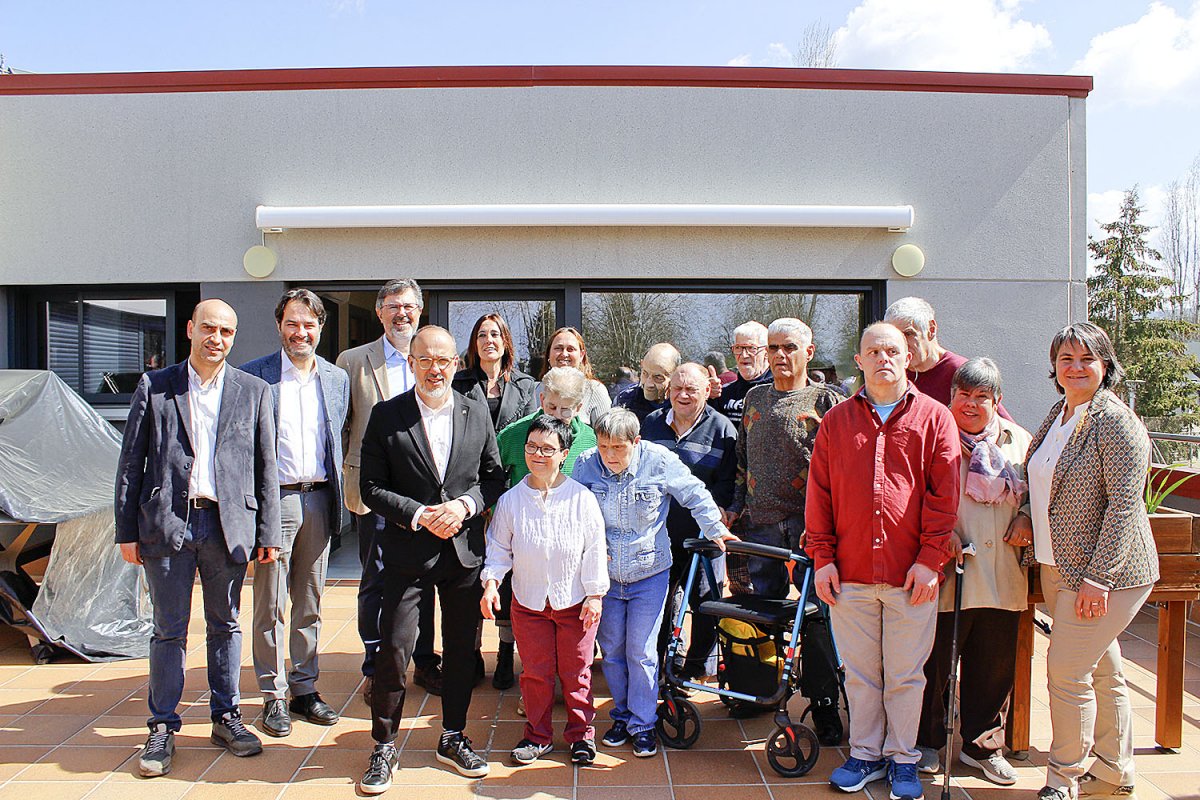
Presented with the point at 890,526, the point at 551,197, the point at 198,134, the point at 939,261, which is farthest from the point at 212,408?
the point at 939,261

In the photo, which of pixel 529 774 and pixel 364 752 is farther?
pixel 364 752

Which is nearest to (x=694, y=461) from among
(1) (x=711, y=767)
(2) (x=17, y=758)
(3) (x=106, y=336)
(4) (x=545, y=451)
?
(4) (x=545, y=451)

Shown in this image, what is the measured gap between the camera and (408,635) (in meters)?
3.26

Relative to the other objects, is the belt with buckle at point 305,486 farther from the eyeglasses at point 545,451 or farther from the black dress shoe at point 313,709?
the eyeglasses at point 545,451

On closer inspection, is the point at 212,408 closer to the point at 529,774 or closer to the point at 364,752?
the point at 364,752

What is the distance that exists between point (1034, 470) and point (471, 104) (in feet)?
16.4

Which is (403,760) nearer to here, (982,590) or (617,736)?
(617,736)

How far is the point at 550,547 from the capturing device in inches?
131

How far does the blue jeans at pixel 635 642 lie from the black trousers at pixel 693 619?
0.30 metres

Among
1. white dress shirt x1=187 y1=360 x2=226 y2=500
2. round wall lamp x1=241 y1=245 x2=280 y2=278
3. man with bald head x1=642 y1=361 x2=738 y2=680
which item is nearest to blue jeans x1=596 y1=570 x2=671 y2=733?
man with bald head x1=642 y1=361 x2=738 y2=680

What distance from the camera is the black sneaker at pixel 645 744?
3.44 meters

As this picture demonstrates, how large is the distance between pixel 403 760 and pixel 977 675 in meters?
2.37

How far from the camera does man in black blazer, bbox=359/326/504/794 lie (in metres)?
3.23

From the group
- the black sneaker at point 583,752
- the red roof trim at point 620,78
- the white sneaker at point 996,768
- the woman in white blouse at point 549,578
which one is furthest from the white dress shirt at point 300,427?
the red roof trim at point 620,78
